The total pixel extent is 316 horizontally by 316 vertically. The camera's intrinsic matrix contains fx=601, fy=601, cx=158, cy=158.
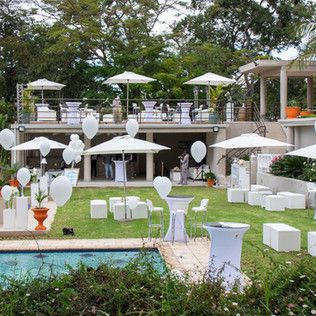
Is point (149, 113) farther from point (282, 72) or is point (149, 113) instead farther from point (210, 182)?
point (282, 72)

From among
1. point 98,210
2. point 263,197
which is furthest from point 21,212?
point 263,197

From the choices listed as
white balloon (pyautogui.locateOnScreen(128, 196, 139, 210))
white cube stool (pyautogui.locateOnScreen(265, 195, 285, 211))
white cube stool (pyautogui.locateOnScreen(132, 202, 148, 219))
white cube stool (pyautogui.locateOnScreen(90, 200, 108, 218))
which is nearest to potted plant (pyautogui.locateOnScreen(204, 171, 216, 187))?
white cube stool (pyautogui.locateOnScreen(265, 195, 285, 211))

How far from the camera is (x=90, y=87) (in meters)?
36.4

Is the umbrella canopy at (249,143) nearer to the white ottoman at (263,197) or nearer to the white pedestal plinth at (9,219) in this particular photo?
the white ottoman at (263,197)

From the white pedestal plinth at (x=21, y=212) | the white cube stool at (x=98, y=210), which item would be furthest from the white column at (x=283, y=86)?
the white pedestal plinth at (x=21, y=212)

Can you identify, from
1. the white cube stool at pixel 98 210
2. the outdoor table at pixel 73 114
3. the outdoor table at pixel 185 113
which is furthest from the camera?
the outdoor table at pixel 185 113

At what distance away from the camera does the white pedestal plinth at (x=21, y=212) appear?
43.1ft

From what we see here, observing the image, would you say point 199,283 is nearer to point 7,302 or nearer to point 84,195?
point 7,302

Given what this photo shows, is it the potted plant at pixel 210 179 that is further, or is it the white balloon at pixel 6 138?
the potted plant at pixel 210 179

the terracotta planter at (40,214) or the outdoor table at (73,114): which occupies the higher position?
the outdoor table at (73,114)

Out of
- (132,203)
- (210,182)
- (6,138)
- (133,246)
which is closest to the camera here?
(133,246)

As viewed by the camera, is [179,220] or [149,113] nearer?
[179,220]

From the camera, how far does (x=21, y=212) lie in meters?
13.2

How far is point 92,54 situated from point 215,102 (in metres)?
10.4
